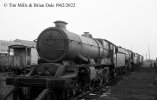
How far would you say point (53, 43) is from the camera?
9.82m

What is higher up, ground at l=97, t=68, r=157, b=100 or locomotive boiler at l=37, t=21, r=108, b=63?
locomotive boiler at l=37, t=21, r=108, b=63

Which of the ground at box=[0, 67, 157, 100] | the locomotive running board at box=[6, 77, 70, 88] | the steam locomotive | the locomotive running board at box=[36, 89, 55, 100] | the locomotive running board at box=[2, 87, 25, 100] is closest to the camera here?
the locomotive running board at box=[36, 89, 55, 100]

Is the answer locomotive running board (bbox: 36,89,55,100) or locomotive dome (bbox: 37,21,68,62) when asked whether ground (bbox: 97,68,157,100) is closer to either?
locomotive running board (bbox: 36,89,55,100)

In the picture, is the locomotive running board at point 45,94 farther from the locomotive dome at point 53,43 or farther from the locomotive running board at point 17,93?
the locomotive dome at point 53,43

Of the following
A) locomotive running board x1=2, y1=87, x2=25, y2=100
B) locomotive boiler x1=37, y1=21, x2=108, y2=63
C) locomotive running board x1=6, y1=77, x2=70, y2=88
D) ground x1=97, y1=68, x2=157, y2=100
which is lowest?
ground x1=97, y1=68, x2=157, y2=100

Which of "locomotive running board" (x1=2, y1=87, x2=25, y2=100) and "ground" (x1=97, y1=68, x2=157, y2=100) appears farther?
"ground" (x1=97, y1=68, x2=157, y2=100)

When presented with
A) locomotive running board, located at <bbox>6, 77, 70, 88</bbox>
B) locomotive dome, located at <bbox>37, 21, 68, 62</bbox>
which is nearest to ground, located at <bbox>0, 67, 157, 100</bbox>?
locomotive running board, located at <bbox>6, 77, 70, 88</bbox>

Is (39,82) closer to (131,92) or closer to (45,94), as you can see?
(45,94)

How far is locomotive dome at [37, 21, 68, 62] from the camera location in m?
9.67

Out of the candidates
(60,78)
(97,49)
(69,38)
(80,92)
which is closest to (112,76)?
(97,49)

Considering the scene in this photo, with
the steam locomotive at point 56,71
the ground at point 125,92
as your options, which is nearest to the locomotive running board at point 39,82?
the steam locomotive at point 56,71

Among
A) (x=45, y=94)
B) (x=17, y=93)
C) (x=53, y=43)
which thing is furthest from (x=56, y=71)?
(x=17, y=93)

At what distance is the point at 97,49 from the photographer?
551 inches

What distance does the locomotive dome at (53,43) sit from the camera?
9672mm
